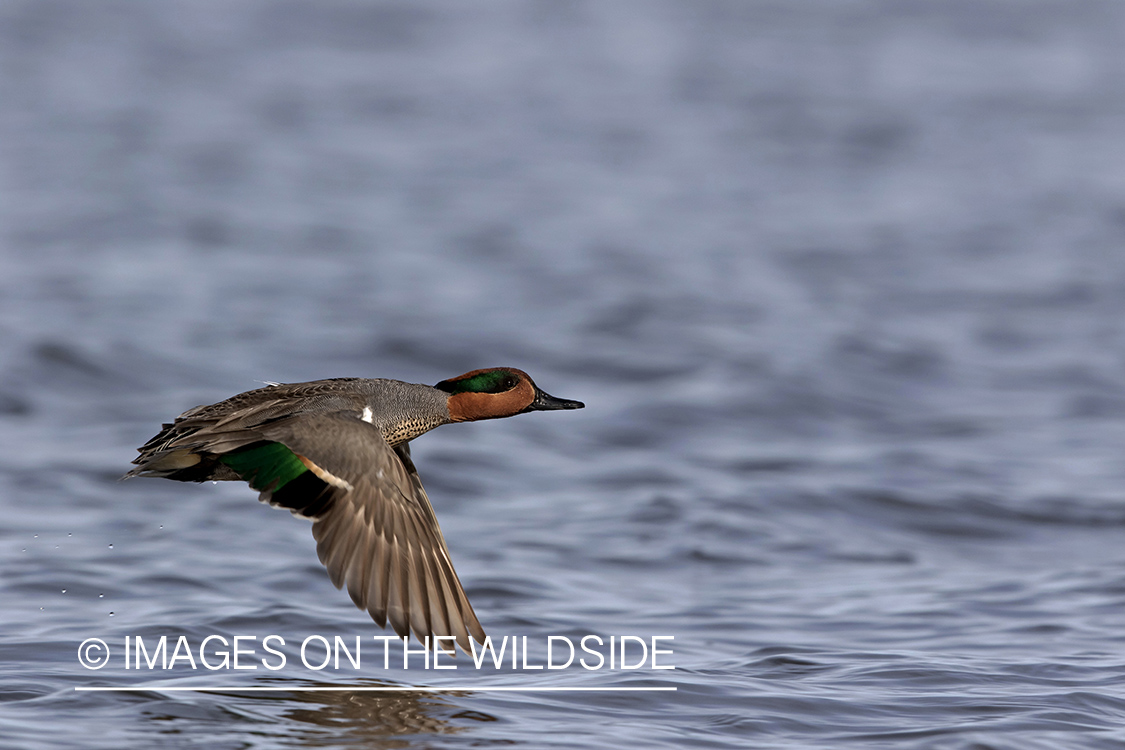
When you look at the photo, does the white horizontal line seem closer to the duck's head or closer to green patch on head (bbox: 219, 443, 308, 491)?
green patch on head (bbox: 219, 443, 308, 491)

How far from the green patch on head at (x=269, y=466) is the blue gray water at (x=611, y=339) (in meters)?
0.87

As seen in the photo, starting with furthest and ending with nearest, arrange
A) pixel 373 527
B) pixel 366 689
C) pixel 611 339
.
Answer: pixel 611 339 → pixel 366 689 → pixel 373 527

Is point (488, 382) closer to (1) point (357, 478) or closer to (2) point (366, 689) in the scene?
(1) point (357, 478)

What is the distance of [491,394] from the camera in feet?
19.9

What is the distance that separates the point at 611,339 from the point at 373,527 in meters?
8.97

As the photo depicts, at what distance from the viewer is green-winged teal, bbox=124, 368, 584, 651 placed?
5.46m

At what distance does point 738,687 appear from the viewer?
249 inches

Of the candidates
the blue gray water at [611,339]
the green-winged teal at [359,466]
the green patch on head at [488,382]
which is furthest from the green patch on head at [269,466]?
the blue gray water at [611,339]

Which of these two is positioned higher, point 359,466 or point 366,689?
point 359,466

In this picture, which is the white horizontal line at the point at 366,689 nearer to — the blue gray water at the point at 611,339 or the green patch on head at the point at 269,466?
the blue gray water at the point at 611,339

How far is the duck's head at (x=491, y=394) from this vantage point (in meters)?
6.07

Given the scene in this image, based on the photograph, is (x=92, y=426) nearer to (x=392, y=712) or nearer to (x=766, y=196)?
(x=392, y=712)

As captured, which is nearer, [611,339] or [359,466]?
[359,466]

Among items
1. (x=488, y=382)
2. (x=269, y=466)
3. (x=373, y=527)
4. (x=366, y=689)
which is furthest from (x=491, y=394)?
(x=366, y=689)
